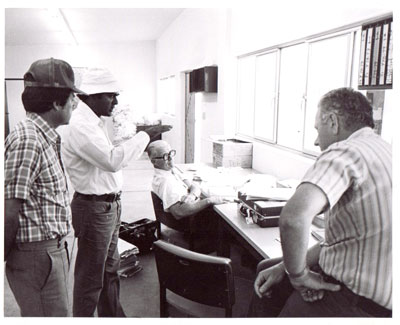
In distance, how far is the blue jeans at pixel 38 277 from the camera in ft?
3.87

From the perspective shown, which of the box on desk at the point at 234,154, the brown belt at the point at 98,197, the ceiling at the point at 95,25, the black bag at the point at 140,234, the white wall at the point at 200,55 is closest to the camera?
the brown belt at the point at 98,197

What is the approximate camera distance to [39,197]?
116 centimetres

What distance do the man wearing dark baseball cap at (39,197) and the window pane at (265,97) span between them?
244 centimetres

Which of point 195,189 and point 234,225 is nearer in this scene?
point 234,225

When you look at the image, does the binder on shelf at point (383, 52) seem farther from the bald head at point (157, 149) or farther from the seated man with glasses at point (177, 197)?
the bald head at point (157, 149)

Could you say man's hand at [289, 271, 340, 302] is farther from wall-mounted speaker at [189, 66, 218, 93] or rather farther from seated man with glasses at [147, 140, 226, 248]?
wall-mounted speaker at [189, 66, 218, 93]

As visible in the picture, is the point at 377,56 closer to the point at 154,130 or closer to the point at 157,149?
the point at 154,130

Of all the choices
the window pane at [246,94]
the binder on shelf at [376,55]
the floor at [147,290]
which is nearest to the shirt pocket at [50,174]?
the floor at [147,290]

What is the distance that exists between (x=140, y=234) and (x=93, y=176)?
50.8 inches

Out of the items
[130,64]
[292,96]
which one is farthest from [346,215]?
[130,64]

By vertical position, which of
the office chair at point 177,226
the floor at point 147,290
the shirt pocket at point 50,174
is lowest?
the floor at point 147,290

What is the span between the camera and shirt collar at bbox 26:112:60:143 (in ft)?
3.96

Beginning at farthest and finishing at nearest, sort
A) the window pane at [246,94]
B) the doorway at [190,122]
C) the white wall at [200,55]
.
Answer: the doorway at [190,122] < the white wall at [200,55] < the window pane at [246,94]

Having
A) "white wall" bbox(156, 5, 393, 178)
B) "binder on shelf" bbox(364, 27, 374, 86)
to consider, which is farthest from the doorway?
"binder on shelf" bbox(364, 27, 374, 86)
